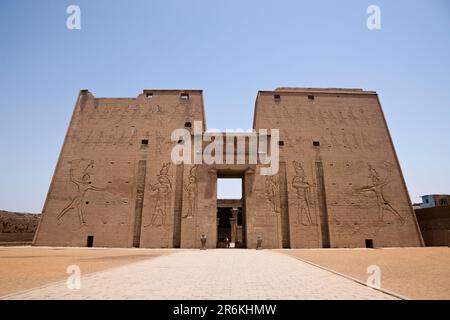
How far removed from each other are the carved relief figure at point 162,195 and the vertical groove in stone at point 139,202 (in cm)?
85

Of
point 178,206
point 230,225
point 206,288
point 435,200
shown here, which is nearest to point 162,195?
point 178,206

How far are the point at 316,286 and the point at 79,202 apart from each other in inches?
709

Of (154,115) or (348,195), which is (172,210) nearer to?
(154,115)

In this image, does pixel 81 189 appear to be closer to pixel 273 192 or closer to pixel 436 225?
pixel 273 192

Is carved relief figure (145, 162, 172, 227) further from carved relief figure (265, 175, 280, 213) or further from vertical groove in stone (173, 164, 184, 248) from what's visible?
carved relief figure (265, 175, 280, 213)

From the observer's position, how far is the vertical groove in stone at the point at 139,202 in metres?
18.3

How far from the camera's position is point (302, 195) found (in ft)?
63.0

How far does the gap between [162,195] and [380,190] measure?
15.3 meters

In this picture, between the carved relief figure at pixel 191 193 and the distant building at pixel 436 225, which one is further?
the distant building at pixel 436 225

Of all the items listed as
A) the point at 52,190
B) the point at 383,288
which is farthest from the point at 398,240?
the point at 52,190

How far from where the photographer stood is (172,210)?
18625 millimetres

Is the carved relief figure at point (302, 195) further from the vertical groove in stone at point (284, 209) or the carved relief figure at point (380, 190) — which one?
the carved relief figure at point (380, 190)

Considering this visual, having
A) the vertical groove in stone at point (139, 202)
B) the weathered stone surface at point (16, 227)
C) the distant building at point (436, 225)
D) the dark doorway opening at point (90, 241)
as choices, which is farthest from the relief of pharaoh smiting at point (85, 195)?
the distant building at point (436, 225)

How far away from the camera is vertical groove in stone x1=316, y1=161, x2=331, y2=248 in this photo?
18.7 meters
